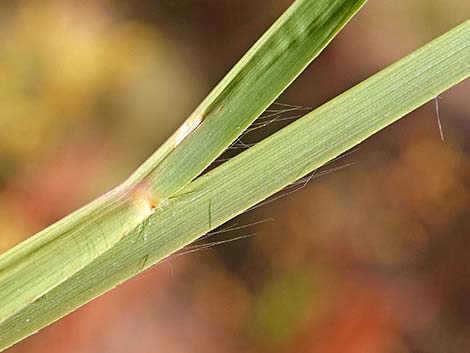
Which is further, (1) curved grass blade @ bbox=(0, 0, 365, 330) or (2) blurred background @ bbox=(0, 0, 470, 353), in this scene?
(2) blurred background @ bbox=(0, 0, 470, 353)

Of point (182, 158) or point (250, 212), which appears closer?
point (182, 158)

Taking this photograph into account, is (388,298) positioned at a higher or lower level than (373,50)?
lower

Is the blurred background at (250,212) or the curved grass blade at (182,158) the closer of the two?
the curved grass blade at (182,158)

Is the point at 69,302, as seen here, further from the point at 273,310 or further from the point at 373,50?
the point at 373,50

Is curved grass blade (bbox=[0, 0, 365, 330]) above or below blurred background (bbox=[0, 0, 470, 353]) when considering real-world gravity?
below

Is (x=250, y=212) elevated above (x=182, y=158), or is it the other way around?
(x=250, y=212)

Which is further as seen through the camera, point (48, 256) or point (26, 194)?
point (26, 194)

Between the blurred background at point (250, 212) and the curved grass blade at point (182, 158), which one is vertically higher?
the blurred background at point (250, 212)

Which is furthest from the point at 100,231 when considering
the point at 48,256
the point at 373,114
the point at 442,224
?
the point at 442,224
